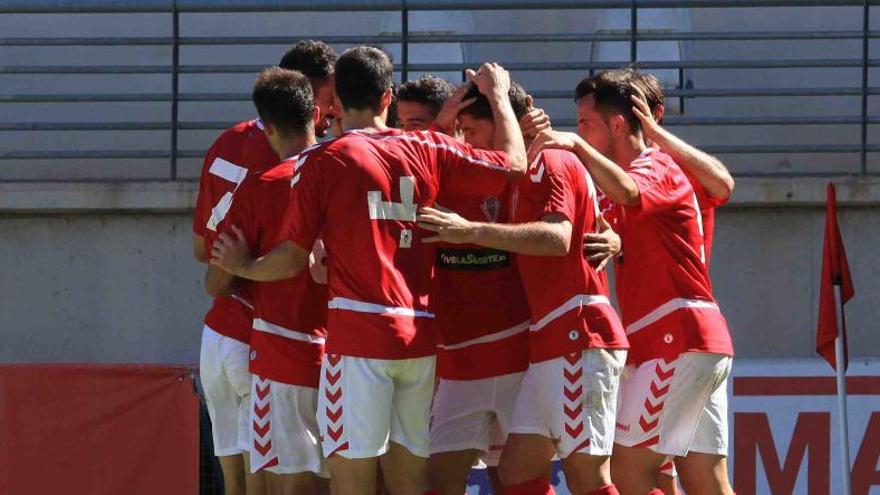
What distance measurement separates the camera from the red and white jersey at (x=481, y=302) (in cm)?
647

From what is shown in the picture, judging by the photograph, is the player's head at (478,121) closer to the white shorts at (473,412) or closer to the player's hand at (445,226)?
the player's hand at (445,226)

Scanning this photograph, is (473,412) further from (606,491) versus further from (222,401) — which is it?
(222,401)

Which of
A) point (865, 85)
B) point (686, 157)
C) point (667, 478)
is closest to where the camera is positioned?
A: point (686, 157)

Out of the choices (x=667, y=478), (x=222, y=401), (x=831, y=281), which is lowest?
(x=667, y=478)

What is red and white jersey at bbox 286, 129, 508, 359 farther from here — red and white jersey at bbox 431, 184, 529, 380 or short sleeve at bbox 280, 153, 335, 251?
red and white jersey at bbox 431, 184, 529, 380

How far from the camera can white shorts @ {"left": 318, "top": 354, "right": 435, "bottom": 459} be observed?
584 cm

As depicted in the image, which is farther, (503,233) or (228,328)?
(228,328)

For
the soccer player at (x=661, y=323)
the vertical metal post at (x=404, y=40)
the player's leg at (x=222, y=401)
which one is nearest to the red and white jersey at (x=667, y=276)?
the soccer player at (x=661, y=323)

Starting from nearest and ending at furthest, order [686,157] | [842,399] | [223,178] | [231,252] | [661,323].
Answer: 1. [231,252]
2. [661,323]
3. [223,178]
4. [686,157]
5. [842,399]

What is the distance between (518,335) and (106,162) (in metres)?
5.96

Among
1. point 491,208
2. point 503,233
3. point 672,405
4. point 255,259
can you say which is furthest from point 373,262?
point 672,405

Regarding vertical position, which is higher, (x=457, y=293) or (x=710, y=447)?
(x=457, y=293)

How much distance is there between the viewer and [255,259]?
623 centimetres

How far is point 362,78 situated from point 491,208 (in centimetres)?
89
